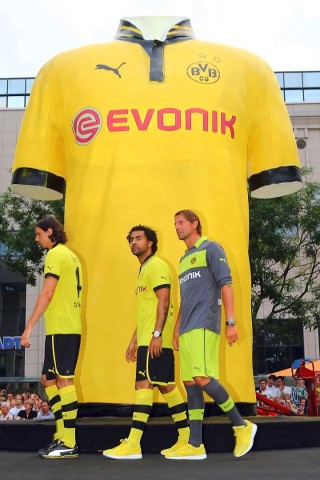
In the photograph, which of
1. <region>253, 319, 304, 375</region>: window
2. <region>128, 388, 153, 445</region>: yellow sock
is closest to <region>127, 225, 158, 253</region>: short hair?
<region>128, 388, 153, 445</region>: yellow sock

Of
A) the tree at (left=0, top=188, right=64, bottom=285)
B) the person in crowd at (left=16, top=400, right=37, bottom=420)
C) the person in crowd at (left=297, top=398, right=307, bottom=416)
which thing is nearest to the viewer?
the person in crowd at (left=297, top=398, right=307, bottom=416)

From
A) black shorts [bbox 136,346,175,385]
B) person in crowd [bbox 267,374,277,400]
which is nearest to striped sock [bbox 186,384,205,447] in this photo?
black shorts [bbox 136,346,175,385]

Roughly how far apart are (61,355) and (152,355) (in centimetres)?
66

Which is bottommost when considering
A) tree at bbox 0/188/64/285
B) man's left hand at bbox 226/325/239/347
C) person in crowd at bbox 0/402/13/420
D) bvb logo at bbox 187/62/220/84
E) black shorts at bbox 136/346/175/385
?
person in crowd at bbox 0/402/13/420

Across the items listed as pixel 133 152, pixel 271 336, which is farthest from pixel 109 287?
pixel 271 336

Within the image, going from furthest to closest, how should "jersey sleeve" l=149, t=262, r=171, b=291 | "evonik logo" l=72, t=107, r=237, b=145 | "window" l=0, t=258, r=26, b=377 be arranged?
"window" l=0, t=258, r=26, b=377 → "evonik logo" l=72, t=107, r=237, b=145 → "jersey sleeve" l=149, t=262, r=171, b=291

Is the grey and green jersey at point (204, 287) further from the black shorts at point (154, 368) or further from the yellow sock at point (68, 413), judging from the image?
the yellow sock at point (68, 413)

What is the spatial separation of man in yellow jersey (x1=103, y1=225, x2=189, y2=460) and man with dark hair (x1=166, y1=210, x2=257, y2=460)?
14cm

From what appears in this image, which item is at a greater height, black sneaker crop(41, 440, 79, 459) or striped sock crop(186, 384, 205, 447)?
striped sock crop(186, 384, 205, 447)

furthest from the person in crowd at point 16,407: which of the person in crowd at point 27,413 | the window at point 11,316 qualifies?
the window at point 11,316

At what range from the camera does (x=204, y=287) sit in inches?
195

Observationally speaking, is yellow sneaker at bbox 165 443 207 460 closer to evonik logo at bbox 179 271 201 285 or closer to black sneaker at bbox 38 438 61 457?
black sneaker at bbox 38 438 61 457

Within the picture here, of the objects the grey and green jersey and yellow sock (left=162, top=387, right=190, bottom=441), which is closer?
the grey and green jersey

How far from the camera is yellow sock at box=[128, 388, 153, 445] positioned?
195 inches
